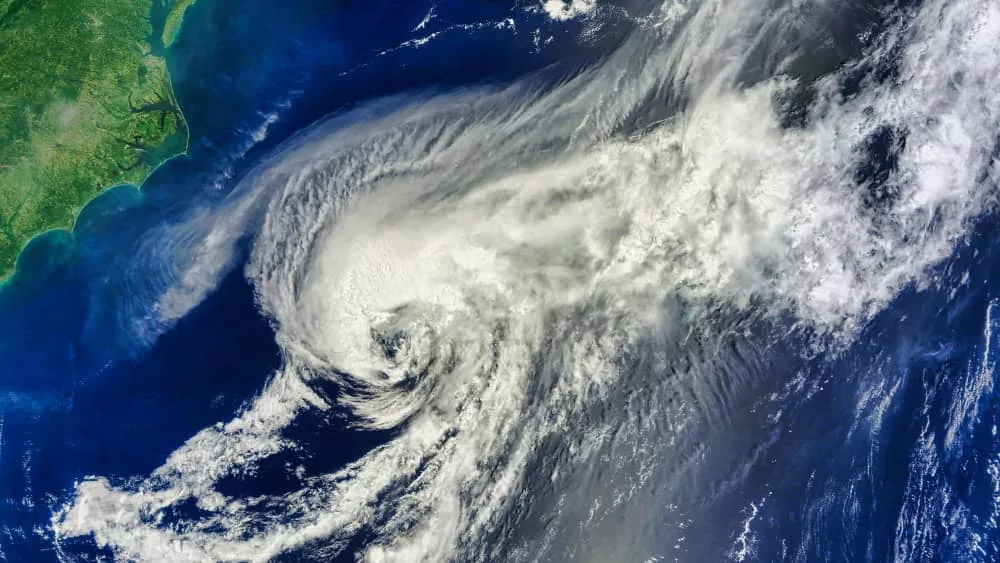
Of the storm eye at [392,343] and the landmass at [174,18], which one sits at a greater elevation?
the landmass at [174,18]

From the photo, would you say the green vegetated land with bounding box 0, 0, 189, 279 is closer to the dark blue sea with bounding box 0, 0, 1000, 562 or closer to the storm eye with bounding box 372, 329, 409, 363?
the dark blue sea with bounding box 0, 0, 1000, 562

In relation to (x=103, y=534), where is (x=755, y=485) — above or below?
below

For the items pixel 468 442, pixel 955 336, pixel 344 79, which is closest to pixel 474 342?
pixel 468 442

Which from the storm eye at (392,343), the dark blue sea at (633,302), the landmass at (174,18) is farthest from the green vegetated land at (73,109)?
the storm eye at (392,343)

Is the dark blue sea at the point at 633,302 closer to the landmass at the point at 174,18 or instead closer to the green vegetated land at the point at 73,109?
the green vegetated land at the point at 73,109

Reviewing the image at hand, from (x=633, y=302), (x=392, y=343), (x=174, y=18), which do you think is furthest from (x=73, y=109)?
(x=633, y=302)

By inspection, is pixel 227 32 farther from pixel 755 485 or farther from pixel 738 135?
pixel 755 485

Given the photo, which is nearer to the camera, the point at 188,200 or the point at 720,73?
the point at 720,73
